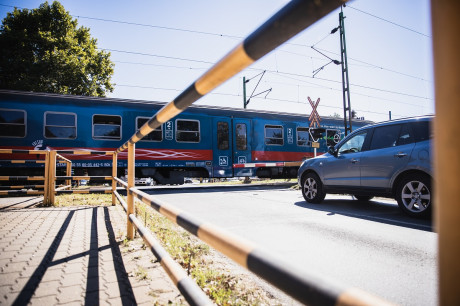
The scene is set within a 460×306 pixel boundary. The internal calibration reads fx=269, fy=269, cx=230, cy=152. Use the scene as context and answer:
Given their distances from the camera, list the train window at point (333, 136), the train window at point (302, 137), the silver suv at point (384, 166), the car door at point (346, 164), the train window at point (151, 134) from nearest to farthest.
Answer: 1. the silver suv at point (384, 166)
2. the car door at point (346, 164)
3. the train window at point (151, 134)
4. the train window at point (302, 137)
5. the train window at point (333, 136)

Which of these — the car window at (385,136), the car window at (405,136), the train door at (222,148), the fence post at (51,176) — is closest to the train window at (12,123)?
the fence post at (51,176)

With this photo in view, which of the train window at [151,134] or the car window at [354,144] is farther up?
the train window at [151,134]

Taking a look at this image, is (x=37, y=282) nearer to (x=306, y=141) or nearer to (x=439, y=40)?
(x=439, y=40)

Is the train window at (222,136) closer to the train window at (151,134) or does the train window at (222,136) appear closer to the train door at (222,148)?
the train door at (222,148)

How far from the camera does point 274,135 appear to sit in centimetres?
1338

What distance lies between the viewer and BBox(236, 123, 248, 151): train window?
41.2 feet

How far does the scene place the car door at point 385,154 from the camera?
493 cm

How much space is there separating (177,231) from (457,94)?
401cm

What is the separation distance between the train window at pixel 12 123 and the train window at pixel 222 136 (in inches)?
285

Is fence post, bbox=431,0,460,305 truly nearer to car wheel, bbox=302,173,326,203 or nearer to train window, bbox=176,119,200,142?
car wheel, bbox=302,173,326,203

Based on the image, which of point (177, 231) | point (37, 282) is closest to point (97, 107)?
point (177, 231)

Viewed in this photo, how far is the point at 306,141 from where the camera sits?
46.6ft

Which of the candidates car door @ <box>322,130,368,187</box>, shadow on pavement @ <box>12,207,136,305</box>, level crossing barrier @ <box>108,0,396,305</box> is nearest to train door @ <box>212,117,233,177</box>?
car door @ <box>322,130,368,187</box>

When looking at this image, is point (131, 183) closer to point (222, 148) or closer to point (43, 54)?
point (222, 148)
